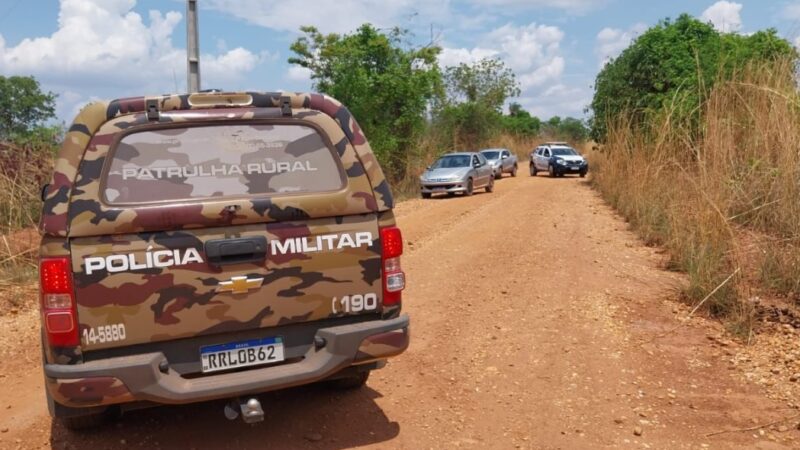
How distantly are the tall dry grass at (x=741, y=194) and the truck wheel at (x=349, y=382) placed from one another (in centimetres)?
312

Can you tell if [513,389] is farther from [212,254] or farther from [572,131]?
[572,131]

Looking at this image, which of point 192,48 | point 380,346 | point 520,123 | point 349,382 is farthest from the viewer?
point 520,123

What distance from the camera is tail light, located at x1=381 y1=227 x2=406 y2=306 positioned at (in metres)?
3.65

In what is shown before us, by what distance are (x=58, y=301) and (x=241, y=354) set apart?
90cm

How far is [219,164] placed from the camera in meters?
3.51

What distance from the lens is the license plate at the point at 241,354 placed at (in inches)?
132

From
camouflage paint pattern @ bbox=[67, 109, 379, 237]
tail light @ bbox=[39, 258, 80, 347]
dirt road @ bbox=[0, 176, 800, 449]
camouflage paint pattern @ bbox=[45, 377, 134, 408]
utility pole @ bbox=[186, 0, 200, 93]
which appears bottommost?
dirt road @ bbox=[0, 176, 800, 449]

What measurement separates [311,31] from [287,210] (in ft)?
72.3

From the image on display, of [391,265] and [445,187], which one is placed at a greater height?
[391,265]

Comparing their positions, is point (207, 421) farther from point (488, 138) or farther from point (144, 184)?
point (488, 138)

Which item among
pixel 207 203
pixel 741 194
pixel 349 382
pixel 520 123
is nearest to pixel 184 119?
pixel 207 203

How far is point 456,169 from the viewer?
20812 mm

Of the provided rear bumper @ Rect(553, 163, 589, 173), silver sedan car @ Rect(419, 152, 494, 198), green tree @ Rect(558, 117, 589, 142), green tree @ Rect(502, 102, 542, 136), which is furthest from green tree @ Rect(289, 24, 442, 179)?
green tree @ Rect(558, 117, 589, 142)

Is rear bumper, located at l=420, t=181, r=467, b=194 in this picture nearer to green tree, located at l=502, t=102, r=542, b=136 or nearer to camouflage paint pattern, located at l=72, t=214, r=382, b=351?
camouflage paint pattern, located at l=72, t=214, r=382, b=351
